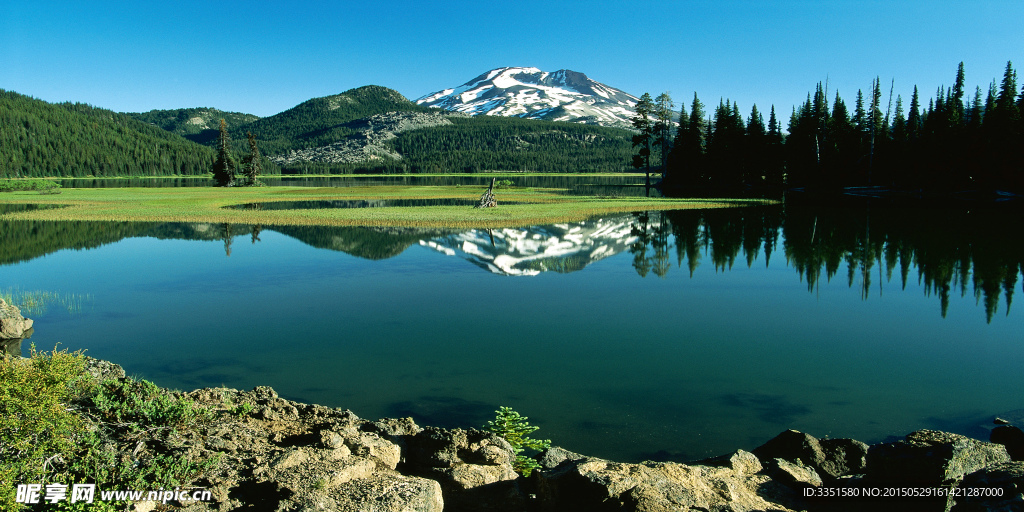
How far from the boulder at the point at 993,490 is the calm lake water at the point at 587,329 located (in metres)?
3.74

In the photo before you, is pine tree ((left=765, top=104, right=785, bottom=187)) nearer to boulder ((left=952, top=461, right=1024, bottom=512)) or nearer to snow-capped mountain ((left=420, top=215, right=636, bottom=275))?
snow-capped mountain ((left=420, top=215, right=636, bottom=275))

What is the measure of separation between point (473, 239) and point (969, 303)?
79.3 ft

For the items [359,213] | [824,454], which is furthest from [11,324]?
[359,213]

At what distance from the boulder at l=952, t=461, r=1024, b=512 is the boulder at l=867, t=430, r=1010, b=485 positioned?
27cm

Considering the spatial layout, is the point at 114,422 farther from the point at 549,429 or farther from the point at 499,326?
the point at 499,326

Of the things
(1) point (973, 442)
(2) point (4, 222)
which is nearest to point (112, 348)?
(1) point (973, 442)

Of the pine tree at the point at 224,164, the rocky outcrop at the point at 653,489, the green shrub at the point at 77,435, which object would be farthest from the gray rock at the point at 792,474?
the pine tree at the point at 224,164

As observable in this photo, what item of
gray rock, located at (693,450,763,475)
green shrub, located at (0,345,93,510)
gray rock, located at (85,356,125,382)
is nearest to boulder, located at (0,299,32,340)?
gray rock, located at (85,356,125,382)

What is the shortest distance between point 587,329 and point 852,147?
270 feet

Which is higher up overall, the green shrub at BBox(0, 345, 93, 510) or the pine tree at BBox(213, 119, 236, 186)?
the pine tree at BBox(213, 119, 236, 186)

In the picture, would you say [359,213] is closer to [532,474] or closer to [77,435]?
[77,435]

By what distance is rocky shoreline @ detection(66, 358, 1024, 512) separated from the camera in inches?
245

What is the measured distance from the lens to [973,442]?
7.58 m

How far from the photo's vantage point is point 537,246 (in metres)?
33.5
